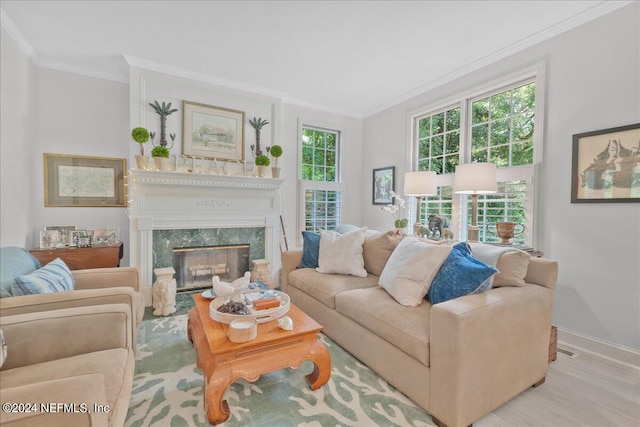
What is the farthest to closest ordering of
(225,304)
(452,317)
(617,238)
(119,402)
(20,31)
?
(20,31) → (617,238) → (225,304) → (452,317) → (119,402)

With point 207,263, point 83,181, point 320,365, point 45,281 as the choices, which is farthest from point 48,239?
point 320,365

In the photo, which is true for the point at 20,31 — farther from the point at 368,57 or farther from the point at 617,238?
the point at 617,238

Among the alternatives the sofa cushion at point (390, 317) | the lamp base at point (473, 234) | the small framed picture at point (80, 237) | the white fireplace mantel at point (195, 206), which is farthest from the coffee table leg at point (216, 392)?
the small framed picture at point (80, 237)

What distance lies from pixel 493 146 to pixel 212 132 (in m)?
3.36

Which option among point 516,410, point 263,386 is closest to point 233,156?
point 263,386

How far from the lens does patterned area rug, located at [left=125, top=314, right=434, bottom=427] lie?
1.53 m

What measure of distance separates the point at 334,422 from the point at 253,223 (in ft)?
9.19

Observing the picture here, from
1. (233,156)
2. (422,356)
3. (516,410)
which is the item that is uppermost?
(233,156)

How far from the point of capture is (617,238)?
7.24ft

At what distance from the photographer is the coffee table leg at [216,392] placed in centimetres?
146

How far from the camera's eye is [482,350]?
146 centimetres

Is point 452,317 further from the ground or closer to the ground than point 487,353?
further from the ground

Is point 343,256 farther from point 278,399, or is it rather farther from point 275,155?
point 275,155

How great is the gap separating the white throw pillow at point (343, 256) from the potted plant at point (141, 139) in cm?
217
